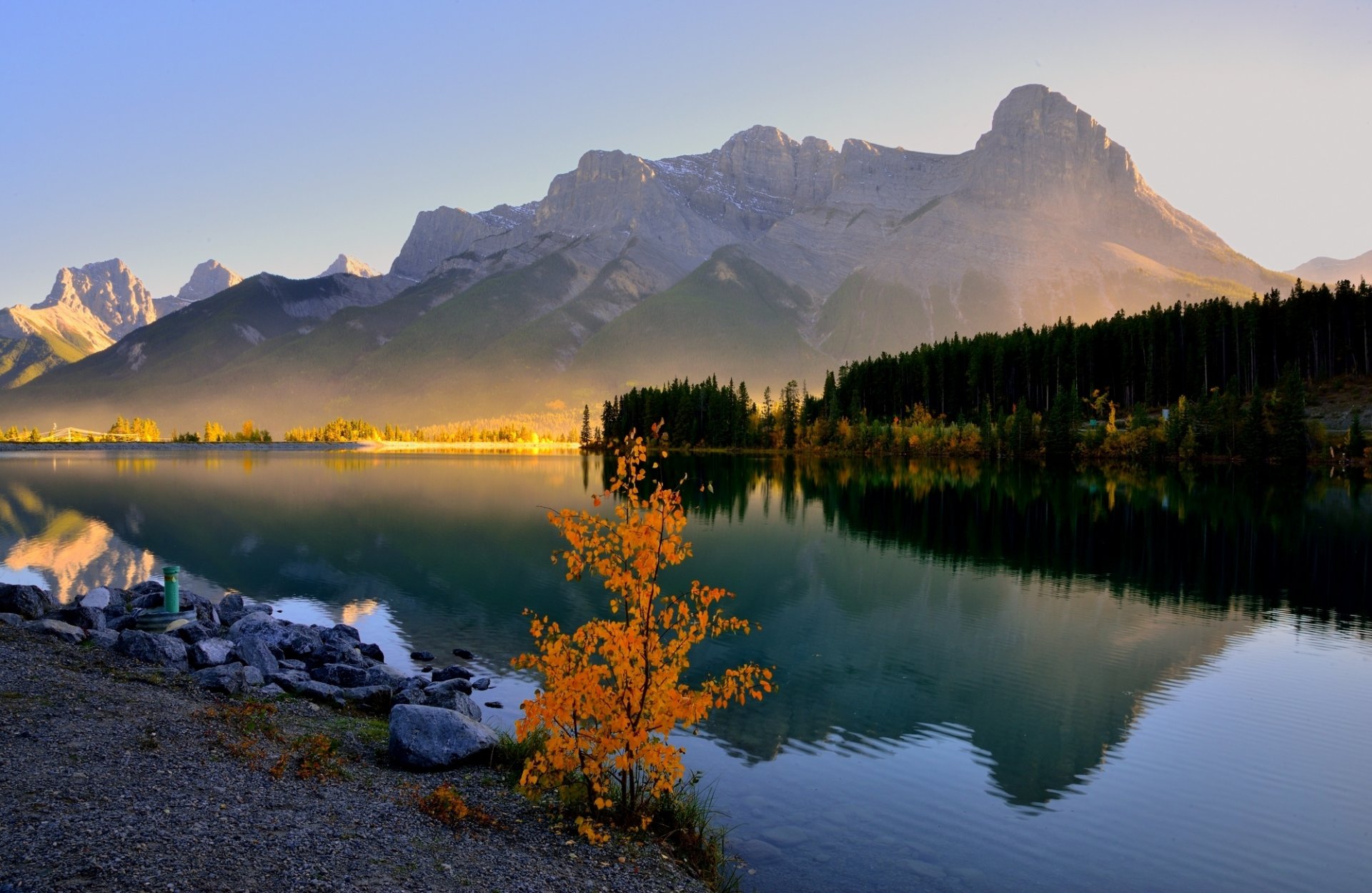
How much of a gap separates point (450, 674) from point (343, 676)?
8.56 feet

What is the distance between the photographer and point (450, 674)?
2067cm

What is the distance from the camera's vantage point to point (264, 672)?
18.5 meters

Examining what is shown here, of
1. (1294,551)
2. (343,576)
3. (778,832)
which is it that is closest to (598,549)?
(778,832)

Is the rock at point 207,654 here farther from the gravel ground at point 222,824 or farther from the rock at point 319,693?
the gravel ground at point 222,824

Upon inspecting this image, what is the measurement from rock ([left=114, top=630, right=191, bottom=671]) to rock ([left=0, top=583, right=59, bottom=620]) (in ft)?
17.1

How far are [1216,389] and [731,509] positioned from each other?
A: 109 m

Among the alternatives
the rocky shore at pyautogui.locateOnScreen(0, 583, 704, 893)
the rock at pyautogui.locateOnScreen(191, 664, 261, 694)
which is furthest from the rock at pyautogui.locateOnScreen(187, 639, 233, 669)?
the rock at pyautogui.locateOnScreen(191, 664, 261, 694)

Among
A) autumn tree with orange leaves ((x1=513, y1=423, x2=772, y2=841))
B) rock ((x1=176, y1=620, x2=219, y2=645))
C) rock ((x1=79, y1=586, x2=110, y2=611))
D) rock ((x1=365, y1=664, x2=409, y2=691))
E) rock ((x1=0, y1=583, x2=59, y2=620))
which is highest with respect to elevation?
autumn tree with orange leaves ((x1=513, y1=423, x2=772, y2=841))

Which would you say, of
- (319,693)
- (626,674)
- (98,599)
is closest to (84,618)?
(98,599)

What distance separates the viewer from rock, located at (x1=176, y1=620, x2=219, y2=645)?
21266 millimetres

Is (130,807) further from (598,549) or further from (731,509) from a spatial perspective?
(731,509)

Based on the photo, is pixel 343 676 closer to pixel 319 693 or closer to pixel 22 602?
pixel 319 693

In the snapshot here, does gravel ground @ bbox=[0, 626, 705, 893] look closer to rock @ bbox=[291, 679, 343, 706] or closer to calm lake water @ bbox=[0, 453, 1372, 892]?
calm lake water @ bbox=[0, 453, 1372, 892]

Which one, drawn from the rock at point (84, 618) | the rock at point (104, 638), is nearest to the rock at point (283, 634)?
the rock at point (104, 638)
